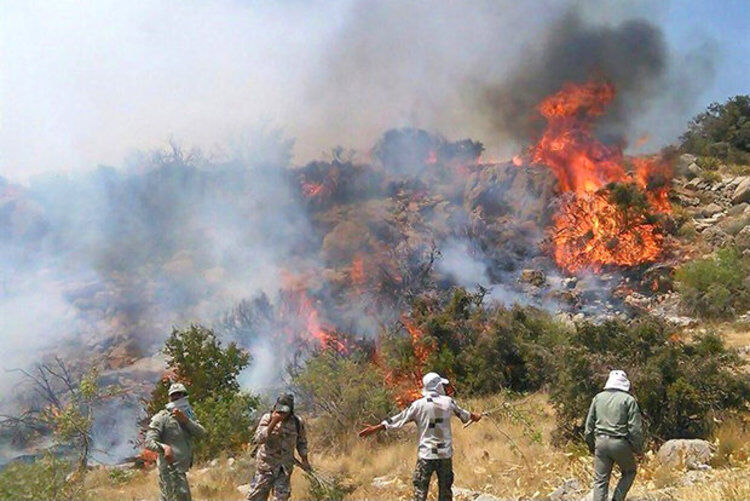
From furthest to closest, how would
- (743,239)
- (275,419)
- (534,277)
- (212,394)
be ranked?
(534,277)
(743,239)
(212,394)
(275,419)

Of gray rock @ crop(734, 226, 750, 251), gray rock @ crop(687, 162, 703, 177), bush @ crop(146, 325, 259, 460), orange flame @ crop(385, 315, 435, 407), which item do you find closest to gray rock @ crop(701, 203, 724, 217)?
gray rock @ crop(734, 226, 750, 251)

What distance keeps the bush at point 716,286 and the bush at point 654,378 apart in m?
9.80

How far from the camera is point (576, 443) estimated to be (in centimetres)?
1009

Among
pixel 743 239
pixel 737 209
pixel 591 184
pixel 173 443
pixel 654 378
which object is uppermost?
pixel 591 184

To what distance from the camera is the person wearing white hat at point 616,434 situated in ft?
20.9

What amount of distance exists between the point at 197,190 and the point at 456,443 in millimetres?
26622

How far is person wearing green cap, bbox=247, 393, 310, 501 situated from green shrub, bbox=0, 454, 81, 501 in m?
3.54

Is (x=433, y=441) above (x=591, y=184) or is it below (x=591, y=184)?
below

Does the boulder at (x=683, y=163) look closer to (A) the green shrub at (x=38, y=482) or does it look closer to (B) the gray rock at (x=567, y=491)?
(B) the gray rock at (x=567, y=491)

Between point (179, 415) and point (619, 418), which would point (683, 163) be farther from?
point (179, 415)

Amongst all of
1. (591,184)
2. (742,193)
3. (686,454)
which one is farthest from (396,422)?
(742,193)

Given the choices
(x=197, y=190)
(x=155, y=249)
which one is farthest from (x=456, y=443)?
(x=197, y=190)

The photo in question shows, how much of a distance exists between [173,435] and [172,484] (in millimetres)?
560

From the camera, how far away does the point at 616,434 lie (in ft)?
21.1
